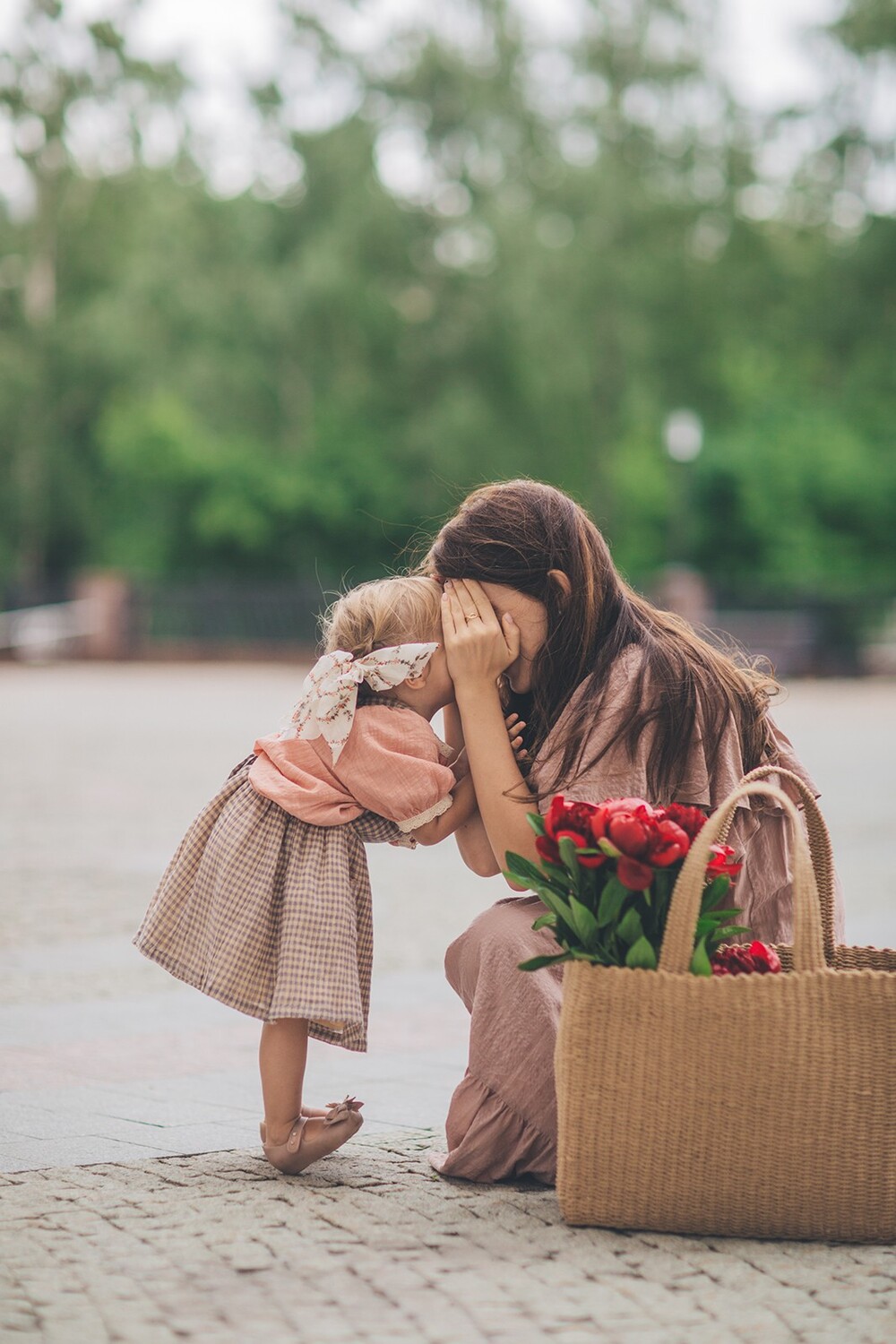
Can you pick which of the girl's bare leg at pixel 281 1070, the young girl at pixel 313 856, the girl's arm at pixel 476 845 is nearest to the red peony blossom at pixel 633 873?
the young girl at pixel 313 856

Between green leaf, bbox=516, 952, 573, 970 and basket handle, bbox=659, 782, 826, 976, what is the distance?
17cm

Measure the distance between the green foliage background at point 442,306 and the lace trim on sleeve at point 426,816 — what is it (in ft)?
86.9

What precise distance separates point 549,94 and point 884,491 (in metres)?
11.6

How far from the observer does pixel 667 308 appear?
3406cm

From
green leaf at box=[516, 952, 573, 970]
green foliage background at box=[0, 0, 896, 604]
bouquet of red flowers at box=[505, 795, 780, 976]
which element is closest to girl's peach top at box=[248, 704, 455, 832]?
bouquet of red flowers at box=[505, 795, 780, 976]

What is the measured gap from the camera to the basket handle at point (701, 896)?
9.41ft

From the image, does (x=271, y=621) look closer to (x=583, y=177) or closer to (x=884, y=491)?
(x=583, y=177)

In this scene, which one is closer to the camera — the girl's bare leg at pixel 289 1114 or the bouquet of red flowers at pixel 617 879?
the bouquet of red flowers at pixel 617 879

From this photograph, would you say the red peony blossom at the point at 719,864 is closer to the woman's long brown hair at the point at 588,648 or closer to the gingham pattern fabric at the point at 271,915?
the woman's long brown hair at the point at 588,648

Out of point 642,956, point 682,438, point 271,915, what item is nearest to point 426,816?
point 271,915

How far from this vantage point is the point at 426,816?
3346 mm

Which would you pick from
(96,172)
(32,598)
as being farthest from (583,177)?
(32,598)

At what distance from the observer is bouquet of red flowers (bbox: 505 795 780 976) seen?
2920 millimetres

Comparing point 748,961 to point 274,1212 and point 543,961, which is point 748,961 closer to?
point 543,961
